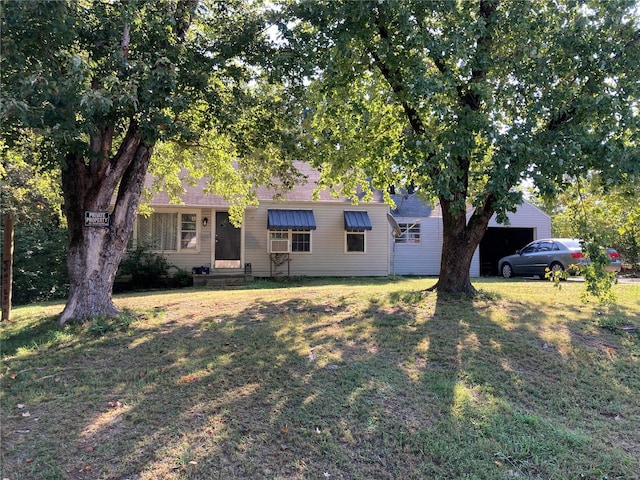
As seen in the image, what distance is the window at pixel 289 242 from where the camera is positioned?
49.4 ft

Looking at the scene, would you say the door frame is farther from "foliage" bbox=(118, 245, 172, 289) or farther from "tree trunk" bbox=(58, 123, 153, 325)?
"tree trunk" bbox=(58, 123, 153, 325)

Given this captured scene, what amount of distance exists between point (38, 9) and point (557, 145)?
6.29 metres

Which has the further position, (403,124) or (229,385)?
(403,124)

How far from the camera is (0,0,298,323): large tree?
4441 millimetres

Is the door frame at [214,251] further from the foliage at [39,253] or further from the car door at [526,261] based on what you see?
the car door at [526,261]

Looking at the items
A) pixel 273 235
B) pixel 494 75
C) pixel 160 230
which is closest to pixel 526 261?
pixel 273 235

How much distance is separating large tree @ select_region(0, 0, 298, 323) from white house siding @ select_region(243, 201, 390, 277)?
664cm

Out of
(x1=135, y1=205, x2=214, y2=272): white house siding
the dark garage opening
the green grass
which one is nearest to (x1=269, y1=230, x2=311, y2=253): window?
(x1=135, y1=205, x2=214, y2=272): white house siding

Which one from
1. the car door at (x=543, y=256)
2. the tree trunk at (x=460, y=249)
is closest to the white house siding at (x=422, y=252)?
the car door at (x=543, y=256)

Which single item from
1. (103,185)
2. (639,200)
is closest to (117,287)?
(103,185)

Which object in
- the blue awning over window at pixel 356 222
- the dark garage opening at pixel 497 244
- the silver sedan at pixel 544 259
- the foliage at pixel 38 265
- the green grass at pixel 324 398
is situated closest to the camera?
the green grass at pixel 324 398

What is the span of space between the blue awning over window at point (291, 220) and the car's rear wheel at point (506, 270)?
317 inches

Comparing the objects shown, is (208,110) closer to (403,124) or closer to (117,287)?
(403,124)

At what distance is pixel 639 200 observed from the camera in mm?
6352
